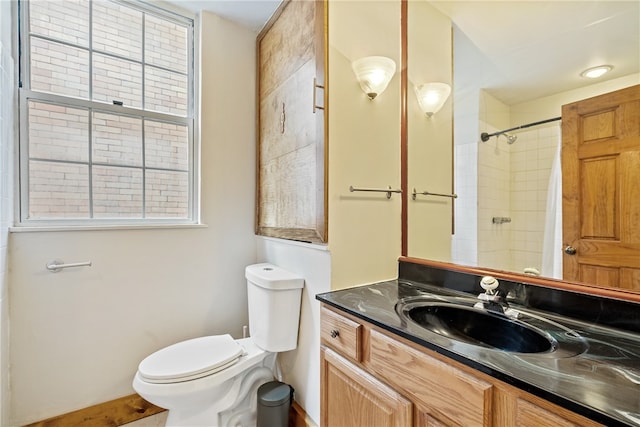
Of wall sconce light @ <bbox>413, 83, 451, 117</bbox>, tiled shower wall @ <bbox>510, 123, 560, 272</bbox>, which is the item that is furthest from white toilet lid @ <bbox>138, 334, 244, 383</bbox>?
wall sconce light @ <bbox>413, 83, 451, 117</bbox>

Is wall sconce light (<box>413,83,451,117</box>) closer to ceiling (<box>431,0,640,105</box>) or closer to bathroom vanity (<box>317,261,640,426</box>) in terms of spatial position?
ceiling (<box>431,0,640,105</box>)

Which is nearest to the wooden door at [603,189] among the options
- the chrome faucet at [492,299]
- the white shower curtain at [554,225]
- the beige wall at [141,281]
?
the white shower curtain at [554,225]

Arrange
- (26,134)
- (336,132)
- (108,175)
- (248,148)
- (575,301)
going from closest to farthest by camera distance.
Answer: (575,301)
(336,132)
(26,134)
(108,175)
(248,148)

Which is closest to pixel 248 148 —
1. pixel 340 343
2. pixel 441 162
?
pixel 441 162

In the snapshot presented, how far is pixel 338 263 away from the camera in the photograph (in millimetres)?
1329

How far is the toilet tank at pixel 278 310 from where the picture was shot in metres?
1.50

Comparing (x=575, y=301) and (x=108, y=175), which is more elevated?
(x=108, y=175)

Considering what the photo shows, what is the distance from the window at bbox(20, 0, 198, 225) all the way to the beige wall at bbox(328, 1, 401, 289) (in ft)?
3.57

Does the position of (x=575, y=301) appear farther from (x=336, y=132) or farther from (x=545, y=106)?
(x=336, y=132)

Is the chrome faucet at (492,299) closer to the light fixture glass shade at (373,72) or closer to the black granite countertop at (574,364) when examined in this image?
the black granite countertop at (574,364)

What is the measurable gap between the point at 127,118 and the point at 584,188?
87.2 inches

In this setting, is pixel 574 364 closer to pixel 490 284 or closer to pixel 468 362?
pixel 468 362

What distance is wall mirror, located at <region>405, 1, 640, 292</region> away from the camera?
3.27 ft

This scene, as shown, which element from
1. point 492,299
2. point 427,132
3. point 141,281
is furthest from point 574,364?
point 141,281
